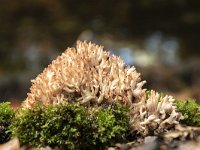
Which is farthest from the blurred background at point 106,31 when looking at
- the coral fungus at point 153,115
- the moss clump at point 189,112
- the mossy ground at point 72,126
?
the mossy ground at point 72,126

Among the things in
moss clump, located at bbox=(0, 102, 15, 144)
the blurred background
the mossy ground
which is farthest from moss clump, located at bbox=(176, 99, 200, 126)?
the blurred background

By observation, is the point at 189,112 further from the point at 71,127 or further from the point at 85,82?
the point at 71,127

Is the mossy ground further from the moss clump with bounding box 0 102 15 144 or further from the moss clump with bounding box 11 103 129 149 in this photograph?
the moss clump with bounding box 0 102 15 144

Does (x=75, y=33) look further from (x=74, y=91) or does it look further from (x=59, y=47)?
(x=74, y=91)

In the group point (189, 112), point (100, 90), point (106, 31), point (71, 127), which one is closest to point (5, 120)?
point (71, 127)

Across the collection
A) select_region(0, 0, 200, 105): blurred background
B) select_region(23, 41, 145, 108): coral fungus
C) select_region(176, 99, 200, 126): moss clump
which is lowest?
select_region(176, 99, 200, 126): moss clump

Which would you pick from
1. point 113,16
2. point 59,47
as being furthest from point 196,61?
point 59,47
